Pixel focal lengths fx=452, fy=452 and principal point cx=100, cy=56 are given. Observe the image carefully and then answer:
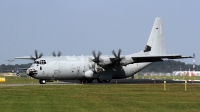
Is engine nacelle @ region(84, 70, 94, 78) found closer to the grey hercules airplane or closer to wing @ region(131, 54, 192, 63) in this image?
the grey hercules airplane

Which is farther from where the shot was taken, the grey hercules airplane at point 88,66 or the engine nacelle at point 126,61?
the engine nacelle at point 126,61

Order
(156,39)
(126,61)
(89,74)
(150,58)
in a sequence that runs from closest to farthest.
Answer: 1. (89,74)
2. (126,61)
3. (150,58)
4. (156,39)

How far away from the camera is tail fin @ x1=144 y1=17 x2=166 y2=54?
7069 centimetres

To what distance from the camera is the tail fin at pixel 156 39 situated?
70.7 m

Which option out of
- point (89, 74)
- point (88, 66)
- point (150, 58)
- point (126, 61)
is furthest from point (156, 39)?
point (89, 74)

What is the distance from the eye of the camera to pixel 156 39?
233 ft

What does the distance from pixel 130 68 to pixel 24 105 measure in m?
42.2

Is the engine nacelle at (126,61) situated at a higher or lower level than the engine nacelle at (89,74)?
higher

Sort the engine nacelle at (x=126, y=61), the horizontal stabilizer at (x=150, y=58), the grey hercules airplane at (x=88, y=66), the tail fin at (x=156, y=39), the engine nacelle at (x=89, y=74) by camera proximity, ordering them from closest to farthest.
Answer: the grey hercules airplane at (x=88, y=66) → the horizontal stabilizer at (x=150, y=58) → the engine nacelle at (x=89, y=74) → the engine nacelle at (x=126, y=61) → the tail fin at (x=156, y=39)

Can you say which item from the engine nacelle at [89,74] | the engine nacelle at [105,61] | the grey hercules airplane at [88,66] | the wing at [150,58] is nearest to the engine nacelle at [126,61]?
the grey hercules airplane at [88,66]

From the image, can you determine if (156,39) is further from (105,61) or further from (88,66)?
(88,66)

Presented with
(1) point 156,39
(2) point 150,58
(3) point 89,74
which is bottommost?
(3) point 89,74

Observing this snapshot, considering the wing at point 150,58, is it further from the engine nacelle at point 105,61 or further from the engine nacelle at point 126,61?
the engine nacelle at point 105,61

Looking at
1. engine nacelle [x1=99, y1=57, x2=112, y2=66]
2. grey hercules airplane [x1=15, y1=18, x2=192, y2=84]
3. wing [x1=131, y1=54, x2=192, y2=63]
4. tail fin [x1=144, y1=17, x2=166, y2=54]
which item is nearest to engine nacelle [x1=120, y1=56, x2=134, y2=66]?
grey hercules airplane [x1=15, y1=18, x2=192, y2=84]
